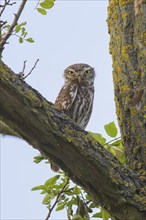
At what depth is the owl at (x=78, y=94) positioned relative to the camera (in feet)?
17.4

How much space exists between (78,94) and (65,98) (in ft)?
1.03

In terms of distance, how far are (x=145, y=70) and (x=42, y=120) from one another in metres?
1.03

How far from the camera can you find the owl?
531cm

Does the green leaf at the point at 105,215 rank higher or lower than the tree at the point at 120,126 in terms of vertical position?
lower

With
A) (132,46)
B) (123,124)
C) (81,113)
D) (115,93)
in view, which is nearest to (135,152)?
(123,124)

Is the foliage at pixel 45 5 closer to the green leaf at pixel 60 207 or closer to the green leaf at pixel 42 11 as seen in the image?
the green leaf at pixel 42 11

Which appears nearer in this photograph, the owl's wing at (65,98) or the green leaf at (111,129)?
the green leaf at (111,129)

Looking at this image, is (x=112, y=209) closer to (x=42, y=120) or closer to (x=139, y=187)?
(x=139, y=187)

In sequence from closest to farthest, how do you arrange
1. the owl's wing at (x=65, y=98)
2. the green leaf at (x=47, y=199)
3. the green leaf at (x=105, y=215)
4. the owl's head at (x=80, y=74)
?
1. the green leaf at (x=105, y=215)
2. the green leaf at (x=47, y=199)
3. the owl's wing at (x=65, y=98)
4. the owl's head at (x=80, y=74)

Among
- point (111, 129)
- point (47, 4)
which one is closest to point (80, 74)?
point (111, 129)

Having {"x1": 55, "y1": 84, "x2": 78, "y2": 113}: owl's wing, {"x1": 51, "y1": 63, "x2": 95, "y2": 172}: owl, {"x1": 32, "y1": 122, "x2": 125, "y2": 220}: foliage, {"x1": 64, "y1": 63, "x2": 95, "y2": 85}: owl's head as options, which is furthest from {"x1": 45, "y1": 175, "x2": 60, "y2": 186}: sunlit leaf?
{"x1": 64, "y1": 63, "x2": 95, "y2": 85}: owl's head

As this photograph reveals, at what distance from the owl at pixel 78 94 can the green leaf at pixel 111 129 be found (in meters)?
1.56

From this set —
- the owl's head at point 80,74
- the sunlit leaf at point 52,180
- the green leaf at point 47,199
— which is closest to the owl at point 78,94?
the owl's head at point 80,74

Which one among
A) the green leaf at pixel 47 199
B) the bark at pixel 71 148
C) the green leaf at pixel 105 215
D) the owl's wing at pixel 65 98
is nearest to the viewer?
the bark at pixel 71 148
